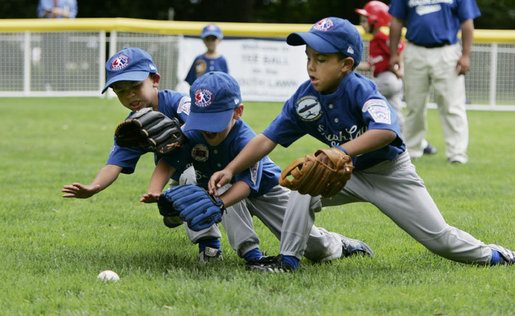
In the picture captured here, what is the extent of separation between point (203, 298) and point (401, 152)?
140 centimetres

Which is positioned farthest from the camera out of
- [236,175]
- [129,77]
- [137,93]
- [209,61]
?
[209,61]

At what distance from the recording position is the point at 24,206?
716cm

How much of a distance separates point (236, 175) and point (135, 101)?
80 centimetres

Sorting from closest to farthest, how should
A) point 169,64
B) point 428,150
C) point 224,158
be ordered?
point 224,158
point 428,150
point 169,64

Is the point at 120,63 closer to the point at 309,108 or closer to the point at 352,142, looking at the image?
the point at 309,108

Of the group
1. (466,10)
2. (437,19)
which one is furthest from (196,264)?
(466,10)

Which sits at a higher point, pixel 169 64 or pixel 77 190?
pixel 77 190

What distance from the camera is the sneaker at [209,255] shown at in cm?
531

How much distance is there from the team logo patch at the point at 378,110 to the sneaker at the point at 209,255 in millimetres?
1226

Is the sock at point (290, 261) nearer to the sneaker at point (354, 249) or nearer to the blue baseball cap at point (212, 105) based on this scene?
the sneaker at point (354, 249)

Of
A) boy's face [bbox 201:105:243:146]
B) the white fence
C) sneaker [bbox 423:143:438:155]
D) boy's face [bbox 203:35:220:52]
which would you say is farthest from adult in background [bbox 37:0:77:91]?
boy's face [bbox 201:105:243:146]

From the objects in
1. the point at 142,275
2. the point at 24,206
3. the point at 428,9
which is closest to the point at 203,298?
the point at 142,275

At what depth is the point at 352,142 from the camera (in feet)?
15.3

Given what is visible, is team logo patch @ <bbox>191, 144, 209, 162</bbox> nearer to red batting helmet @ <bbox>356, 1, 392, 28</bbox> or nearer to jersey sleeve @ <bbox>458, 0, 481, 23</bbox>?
jersey sleeve @ <bbox>458, 0, 481, 23</bbox>
